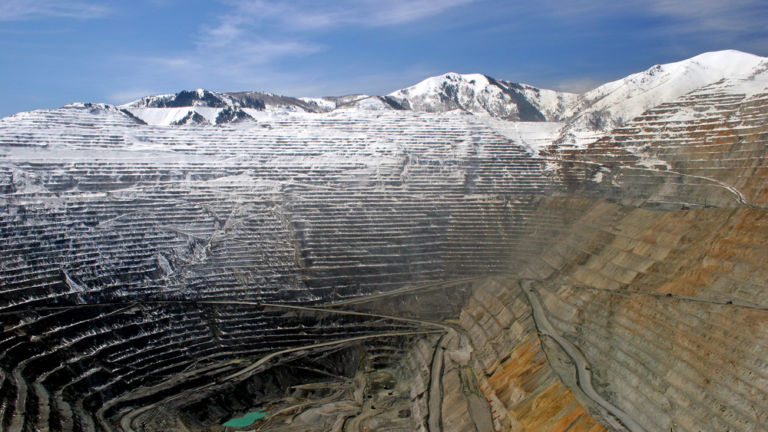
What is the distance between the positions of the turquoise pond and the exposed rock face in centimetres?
36

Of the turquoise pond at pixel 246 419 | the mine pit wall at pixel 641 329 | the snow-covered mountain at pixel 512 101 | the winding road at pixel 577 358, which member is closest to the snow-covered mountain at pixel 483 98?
the snow-covered mountain at pixel 512 101

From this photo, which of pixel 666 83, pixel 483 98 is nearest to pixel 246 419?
pixel 666 83

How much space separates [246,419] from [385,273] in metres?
9.19

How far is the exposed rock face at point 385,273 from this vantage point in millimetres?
15445

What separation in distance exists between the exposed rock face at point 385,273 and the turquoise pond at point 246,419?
36 centimetres

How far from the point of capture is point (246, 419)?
20.2 metres

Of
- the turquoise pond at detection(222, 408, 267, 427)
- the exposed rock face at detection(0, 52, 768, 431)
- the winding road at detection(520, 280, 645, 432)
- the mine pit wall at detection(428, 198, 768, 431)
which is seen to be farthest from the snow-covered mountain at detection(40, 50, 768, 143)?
the turquoise pond at detection(222, 408, 267, 427)

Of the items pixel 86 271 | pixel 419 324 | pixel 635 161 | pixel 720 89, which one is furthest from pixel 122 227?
pixel 720 89

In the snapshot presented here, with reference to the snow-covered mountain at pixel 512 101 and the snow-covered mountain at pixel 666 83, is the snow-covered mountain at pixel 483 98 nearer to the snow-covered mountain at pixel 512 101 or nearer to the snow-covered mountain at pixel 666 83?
the snow-covered mountain at pixel 512 101

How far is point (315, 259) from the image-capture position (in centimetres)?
2589

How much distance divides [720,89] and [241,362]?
27.2m

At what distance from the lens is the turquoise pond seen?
19.9m

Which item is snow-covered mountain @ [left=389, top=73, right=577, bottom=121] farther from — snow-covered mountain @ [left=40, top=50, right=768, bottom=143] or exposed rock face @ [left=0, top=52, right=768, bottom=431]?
exposed rock face @ [left=0, top=52, right=768, bottom=431]

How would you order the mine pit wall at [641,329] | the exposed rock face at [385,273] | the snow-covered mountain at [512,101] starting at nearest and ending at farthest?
the mine pit wall at [641,329]
the exposed rock face at [385,273]
the snow-covered mountain at [512,101]
